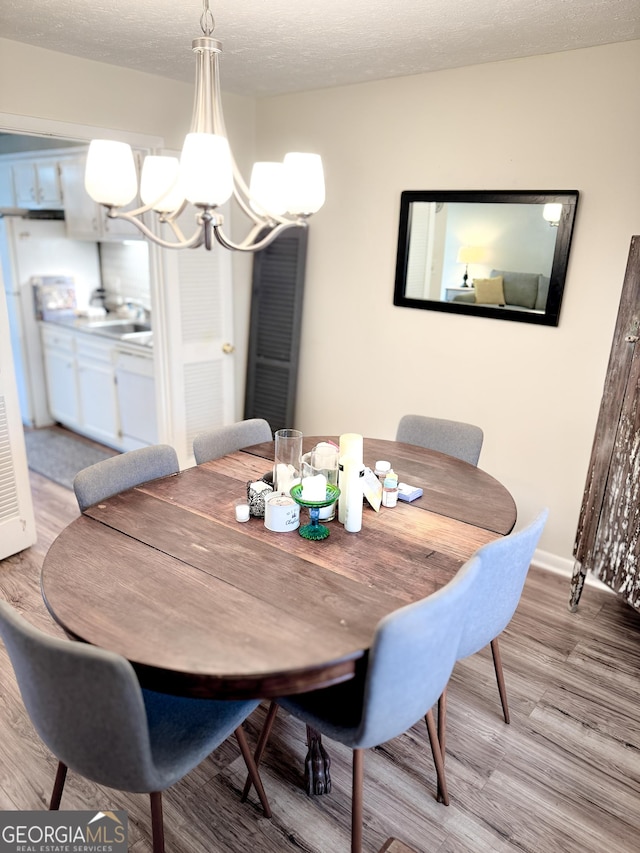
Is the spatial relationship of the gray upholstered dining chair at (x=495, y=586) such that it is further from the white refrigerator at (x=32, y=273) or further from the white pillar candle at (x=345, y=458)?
the white refrigerator at (x=32, y=273)

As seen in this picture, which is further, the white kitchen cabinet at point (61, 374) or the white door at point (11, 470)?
the white kitchen cabinet at point (61, 374)

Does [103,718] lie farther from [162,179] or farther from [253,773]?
[162,179]

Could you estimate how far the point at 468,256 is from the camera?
3111 millimetres

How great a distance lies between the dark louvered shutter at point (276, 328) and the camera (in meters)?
3.88

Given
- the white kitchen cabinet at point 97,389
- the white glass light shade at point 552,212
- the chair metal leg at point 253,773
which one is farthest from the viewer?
the white kitchen cabinet at point 97,389

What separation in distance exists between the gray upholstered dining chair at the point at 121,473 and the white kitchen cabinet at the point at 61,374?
9.11ft

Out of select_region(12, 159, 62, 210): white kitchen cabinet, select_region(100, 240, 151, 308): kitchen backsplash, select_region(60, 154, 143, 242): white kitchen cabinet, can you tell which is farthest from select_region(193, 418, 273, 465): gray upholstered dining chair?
select_region(12, 159, 62, 210): white kitchen cabinet

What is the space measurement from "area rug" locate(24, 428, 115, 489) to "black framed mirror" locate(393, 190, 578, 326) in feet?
8.33

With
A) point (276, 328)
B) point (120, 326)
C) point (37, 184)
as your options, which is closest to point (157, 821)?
point (276, 328)

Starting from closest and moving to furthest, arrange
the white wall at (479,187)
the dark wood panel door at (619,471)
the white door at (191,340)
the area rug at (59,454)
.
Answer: the dark wood panel door at (619,471), the white wall at (479,187), the white door at (191,340), the area rug at (59,454)

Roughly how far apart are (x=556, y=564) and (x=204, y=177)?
2602 mm

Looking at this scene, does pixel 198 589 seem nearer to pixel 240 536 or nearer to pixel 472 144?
pixel 240 536

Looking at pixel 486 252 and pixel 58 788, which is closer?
pixel 58 788

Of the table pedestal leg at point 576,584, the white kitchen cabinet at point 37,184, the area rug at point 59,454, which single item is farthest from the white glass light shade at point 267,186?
the white kitchen cabinet at point 37,184
